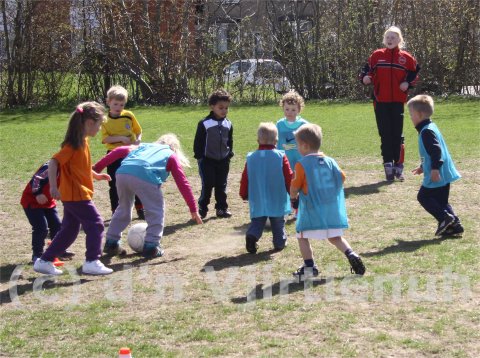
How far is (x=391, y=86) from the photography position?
11.6 metres

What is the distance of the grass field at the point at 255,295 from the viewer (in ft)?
17.6

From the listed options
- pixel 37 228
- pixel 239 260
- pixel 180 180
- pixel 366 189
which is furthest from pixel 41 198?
pixel 366 189

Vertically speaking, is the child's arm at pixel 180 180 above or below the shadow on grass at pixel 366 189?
above

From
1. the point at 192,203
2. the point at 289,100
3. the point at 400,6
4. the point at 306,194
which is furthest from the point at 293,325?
the point at 400,6

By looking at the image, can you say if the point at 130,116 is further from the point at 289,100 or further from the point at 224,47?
the point at 224,47

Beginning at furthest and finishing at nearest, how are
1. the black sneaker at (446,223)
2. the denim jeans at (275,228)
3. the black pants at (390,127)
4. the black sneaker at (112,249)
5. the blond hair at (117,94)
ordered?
the black pants at (390,127), the blond hair at (117,94), the black sneaker at (446,223), the black sneaker at (112,249), the denim jeans at (275,228)

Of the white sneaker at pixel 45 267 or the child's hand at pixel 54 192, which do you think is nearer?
the child's hand at pixel 54 192

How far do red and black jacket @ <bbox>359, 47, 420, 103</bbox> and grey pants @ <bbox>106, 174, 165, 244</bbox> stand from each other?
4812 mm

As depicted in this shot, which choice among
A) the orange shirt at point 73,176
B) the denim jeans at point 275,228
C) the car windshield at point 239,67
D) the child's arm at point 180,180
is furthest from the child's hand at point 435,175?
the car windshield at point 239,67

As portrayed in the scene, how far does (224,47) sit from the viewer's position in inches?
942

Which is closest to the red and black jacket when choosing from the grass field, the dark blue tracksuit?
the grass field

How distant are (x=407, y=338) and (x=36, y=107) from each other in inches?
767

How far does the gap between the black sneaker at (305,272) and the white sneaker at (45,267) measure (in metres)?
1.99

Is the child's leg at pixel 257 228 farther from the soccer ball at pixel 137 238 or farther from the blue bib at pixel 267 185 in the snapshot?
the soccer ball at pixel 137 238
